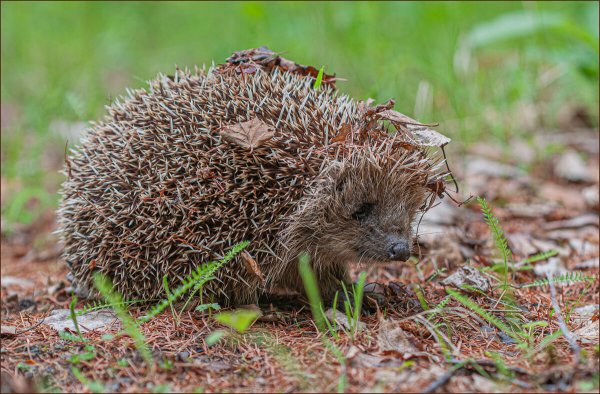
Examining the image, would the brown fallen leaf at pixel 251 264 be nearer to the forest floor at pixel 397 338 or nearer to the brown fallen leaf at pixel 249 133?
the forest floor at pixel 397 338

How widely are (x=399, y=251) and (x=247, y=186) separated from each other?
4.07ft

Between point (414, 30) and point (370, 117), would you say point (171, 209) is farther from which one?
point (414, 30)

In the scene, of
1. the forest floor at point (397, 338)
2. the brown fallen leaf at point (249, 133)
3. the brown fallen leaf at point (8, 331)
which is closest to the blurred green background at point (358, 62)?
the forest floor at point (397, 338)

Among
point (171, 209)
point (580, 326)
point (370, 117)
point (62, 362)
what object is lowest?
point (580, 326)

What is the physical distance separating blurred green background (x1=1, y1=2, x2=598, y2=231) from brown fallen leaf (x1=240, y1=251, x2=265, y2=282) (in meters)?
2.91

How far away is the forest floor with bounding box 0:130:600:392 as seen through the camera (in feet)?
12.3

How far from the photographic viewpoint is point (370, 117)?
514 cm

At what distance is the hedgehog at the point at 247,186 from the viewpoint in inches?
196

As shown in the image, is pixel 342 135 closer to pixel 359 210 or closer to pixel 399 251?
pixel 359 210

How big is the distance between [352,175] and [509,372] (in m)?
1.88

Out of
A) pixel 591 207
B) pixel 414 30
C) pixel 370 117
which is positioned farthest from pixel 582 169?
pixel 370 117

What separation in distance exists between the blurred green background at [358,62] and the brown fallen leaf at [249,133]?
8.14 ft

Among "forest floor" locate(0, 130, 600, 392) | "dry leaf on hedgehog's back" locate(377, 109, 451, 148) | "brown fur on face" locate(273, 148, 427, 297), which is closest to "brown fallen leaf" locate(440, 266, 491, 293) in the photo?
"forest floor" locate(0, 130, 600, 392)

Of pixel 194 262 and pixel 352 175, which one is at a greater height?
pixel 352 175
